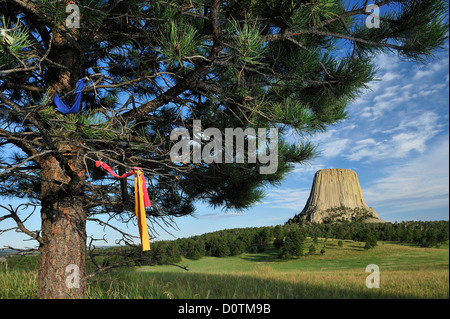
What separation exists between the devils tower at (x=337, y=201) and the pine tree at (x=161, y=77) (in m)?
17.3

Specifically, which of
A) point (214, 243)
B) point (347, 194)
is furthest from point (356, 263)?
point (347, 194)

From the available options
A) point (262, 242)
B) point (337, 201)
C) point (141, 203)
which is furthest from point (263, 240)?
point (337, 201)

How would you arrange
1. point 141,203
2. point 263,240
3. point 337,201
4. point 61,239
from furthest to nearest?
point 337,201 → point 263,240 → point 61,239 → point 141,203

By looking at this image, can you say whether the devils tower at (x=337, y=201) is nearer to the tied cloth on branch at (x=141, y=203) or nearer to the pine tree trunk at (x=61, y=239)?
the pine tree trunk at (x=61, y=239)

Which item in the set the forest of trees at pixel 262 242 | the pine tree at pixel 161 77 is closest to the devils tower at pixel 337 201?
the forest of trees at pixel 262 242

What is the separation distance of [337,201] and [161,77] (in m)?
20.7

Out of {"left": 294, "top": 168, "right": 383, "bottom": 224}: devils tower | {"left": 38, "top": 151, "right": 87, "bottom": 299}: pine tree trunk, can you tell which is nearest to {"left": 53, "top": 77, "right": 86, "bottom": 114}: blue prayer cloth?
{"left": 38, "top": 151, "right": 87, "bottom": 299}: pine tree trunk

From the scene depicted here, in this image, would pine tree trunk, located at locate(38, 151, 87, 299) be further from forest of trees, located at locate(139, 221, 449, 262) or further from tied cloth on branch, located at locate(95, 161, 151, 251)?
forest of trees, located at locate(139, 221, 449, 262)

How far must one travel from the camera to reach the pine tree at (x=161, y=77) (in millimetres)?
2600

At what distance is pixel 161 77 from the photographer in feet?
9.90

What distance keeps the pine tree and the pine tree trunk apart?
1 centimetres

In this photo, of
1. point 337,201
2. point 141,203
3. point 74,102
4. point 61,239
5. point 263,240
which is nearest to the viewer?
point 141,203

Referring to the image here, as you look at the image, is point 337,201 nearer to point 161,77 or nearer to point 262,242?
point 262,242

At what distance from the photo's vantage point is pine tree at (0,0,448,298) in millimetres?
2600
